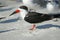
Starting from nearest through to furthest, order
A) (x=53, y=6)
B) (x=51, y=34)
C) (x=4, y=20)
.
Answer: (x=51, y=34), (x=4, y=20), (x=53, y=6)

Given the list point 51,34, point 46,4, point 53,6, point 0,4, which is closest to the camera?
point 51,34

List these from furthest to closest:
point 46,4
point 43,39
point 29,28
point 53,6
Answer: point 46,4 → point 53,6 → point 29,28 → point 43,39

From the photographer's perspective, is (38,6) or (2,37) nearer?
(2,37)

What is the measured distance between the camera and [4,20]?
5844mm

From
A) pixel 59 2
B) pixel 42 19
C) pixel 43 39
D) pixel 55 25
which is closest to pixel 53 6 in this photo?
pixel 59 2

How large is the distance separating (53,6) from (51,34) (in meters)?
2.77

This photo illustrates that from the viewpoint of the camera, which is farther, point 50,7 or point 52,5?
point 50,7

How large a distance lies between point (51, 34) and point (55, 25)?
2.45 feet

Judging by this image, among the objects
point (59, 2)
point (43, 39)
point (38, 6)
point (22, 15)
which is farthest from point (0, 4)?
point (43, 39)

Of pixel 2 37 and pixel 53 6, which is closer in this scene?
pixel 2 37

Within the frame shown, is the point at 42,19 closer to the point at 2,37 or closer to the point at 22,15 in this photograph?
the point at 22,15

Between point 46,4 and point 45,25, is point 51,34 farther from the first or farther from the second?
point 46,4

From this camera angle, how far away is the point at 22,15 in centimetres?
521

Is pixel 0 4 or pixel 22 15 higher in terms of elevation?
pixel 22 15
